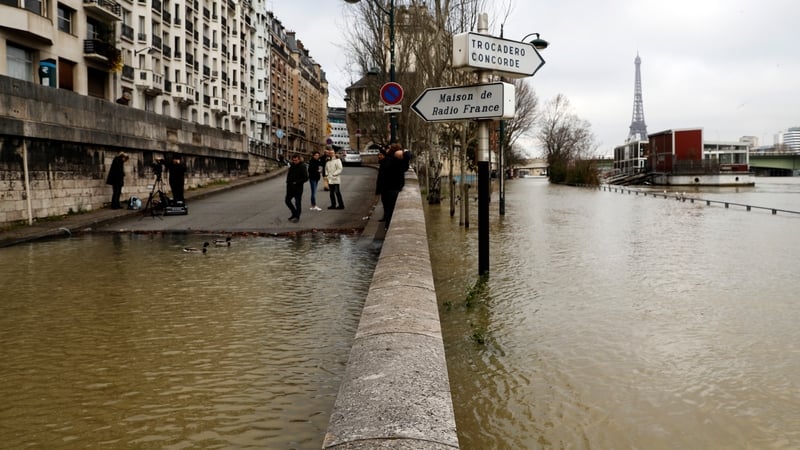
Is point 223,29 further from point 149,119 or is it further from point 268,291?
point 268,291

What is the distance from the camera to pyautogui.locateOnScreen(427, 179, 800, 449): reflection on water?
3.60 m

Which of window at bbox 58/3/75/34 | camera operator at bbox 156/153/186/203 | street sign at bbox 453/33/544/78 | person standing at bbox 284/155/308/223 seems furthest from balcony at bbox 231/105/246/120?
street sign at bbox 453/33/544/78

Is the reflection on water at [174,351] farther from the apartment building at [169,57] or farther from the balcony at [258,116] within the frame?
the balcony at [258,116]

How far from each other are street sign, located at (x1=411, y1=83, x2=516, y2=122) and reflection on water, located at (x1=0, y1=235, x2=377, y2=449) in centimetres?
210

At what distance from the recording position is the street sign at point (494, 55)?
6.91m

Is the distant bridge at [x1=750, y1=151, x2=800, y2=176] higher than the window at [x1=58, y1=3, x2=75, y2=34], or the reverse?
the window at [x1=58, y1=3, x2=75, y2=34]

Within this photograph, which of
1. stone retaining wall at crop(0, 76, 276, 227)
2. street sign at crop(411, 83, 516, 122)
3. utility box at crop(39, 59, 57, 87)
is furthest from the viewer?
utility box at crop(39, 59, 57, 87)

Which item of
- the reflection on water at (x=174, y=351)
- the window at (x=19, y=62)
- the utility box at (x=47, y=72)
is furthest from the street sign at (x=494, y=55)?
the window at (x=19, y=62)

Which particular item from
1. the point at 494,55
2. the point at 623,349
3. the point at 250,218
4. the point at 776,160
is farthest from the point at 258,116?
the point at 776,160

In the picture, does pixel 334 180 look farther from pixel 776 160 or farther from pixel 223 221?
pixel 776 160

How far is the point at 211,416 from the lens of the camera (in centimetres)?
355

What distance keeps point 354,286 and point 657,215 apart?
55.3ft

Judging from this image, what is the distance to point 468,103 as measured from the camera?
727 cm

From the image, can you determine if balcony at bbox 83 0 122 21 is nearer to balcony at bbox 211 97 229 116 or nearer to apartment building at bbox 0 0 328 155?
apartment building at bbox 0 0 328 155
